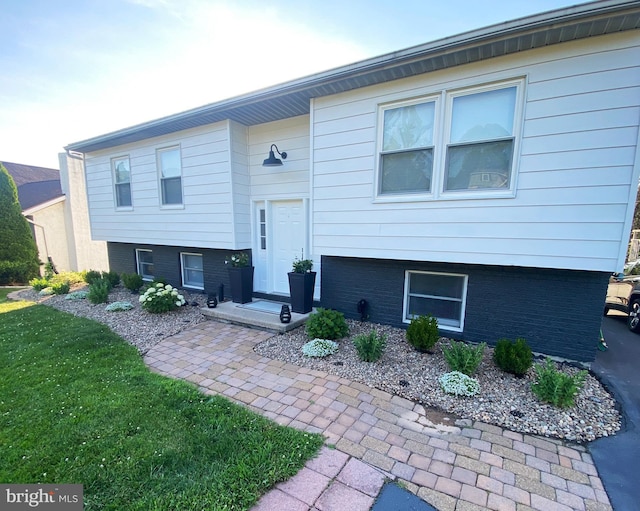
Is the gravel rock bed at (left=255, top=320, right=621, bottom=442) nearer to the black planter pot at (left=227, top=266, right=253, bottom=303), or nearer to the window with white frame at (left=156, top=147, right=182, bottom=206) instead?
the black planter pot at (left=227, top=266, right=253, bottom=303)

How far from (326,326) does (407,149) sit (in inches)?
115

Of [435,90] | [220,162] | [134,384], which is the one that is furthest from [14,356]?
[435,90]

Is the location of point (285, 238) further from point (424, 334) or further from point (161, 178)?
point (161, 178)

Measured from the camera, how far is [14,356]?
12.8ft

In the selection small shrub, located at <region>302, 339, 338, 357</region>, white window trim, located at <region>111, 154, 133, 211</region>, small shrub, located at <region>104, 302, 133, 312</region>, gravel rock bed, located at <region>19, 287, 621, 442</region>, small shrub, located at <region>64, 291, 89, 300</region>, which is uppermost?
white window trim, located at <region>111, 154, 133, 211</region>

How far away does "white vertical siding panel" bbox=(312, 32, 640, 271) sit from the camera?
3.17 metres

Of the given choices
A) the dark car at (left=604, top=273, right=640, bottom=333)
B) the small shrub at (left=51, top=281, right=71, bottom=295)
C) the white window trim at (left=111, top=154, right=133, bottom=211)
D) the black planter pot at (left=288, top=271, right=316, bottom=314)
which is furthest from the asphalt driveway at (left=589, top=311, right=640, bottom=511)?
the small shrub at (left=51, top=281, right=71, bottom=295)

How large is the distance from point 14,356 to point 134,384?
217 cm

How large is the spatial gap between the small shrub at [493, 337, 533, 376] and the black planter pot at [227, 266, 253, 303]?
452 centimetres

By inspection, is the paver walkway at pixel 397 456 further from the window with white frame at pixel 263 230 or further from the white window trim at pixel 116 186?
the white window trim at pixel 116 186

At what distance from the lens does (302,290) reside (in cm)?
527

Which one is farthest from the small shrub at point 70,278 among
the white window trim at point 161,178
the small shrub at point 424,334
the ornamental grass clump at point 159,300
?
the small shrub at point 424,334

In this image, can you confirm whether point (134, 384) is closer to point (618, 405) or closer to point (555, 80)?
point (618, 405)

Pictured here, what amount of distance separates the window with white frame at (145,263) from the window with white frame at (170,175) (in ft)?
7.75
